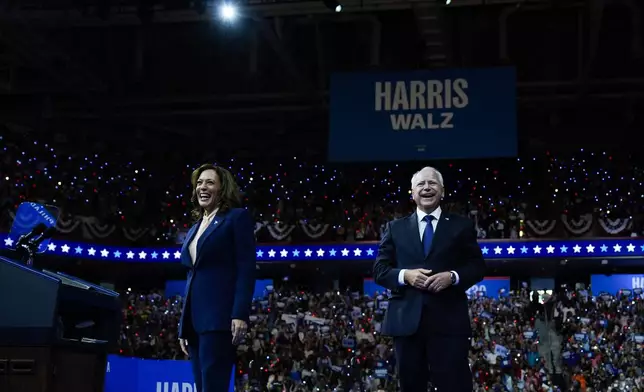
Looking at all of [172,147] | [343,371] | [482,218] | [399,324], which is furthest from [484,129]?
[172,147]

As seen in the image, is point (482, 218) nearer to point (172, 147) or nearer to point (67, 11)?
point (172, 147)

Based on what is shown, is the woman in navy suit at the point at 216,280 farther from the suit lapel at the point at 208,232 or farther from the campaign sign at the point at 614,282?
the campaign sign at the point at 614,282

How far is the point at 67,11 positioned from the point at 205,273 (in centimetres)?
973

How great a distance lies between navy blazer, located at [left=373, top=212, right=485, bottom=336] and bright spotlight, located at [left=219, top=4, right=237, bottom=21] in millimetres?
7589

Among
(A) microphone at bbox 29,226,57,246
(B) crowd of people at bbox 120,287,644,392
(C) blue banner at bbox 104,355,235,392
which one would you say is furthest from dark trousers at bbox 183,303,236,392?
(B) crowd of people at bbox 120,287,644,392

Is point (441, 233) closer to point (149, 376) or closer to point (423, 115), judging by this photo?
point (149, 376)

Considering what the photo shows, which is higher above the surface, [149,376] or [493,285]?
[493,285]

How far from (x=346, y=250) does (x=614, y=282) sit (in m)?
6.37

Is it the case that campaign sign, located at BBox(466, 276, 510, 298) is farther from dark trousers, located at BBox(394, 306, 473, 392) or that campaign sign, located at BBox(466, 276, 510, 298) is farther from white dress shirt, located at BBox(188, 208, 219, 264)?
white dress shirt, located at BBox(188, 208, 219, 264)

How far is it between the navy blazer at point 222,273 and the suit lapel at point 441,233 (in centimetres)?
89

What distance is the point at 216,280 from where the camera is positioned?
388 cm

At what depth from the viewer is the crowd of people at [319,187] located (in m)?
18.9

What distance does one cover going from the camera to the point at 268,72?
50.5 feet

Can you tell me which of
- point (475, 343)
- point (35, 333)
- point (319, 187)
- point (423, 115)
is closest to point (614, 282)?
point (475, 343)
